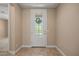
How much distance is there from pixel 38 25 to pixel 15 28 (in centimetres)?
37

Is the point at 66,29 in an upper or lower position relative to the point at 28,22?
lower

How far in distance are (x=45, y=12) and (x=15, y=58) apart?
38.0 inches

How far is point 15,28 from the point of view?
1765 millimetres

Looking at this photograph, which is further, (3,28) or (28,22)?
(28,22)

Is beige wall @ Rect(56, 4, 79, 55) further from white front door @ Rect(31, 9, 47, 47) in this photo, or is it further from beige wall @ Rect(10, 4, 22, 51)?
beige wall @ Rect(10, 4, 22, 51)

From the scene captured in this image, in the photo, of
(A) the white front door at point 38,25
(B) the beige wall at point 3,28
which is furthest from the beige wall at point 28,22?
(B) the beige wall at point 3,28

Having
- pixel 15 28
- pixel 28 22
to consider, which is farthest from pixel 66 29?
pixel 15 28

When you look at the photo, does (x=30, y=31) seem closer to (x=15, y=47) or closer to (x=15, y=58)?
(x=15, y=47)

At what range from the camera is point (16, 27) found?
Answer: 179cm

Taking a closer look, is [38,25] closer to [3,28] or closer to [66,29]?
[3,28]

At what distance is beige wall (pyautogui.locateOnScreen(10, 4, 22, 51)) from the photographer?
171 centimetres

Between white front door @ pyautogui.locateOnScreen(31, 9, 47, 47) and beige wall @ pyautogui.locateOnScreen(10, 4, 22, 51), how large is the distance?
0.21 metres

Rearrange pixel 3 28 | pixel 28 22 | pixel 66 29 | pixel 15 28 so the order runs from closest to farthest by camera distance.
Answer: pixel 3 28, pixel 15 28, pixel 28 22, pixel 66 29

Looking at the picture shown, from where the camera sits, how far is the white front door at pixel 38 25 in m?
1.83
